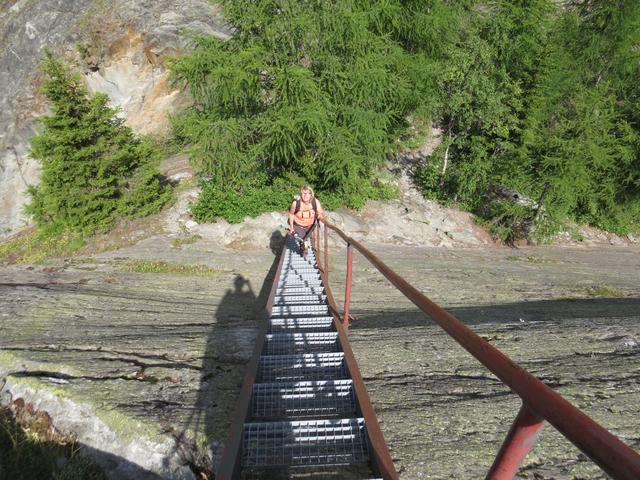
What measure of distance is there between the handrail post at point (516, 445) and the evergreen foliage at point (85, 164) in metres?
13.5

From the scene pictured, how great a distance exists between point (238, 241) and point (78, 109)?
6.57 m

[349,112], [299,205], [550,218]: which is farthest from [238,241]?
[550,218]

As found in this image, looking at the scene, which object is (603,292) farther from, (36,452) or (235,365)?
(36,452)

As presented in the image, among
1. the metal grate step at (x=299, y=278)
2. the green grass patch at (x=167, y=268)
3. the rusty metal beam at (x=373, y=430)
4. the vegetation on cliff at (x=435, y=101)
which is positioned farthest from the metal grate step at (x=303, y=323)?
the vegetation on cliff at (x=435, y=101)

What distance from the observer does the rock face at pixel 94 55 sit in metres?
23.4

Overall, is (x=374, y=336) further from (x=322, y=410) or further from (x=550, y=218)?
(x=550, y=218)

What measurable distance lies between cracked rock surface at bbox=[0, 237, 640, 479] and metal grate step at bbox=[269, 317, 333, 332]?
17.9 inches

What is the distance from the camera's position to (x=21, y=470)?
2605 millimetres

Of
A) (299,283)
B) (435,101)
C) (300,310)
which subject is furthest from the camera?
(435,101)

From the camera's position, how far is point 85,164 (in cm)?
1143

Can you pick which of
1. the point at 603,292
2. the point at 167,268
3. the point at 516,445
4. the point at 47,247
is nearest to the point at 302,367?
the point at 516,445

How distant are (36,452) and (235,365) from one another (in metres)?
1.72

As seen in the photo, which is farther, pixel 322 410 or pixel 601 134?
pixel 601 134

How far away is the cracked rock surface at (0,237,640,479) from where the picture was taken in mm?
2674
